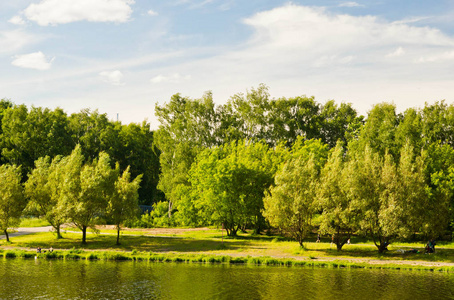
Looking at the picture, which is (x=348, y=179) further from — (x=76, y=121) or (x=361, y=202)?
(x=76, y=121)

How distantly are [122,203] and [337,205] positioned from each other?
3241 centimetres

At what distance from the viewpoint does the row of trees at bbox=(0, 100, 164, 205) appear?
121m

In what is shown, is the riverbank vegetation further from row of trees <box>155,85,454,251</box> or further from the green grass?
the green grass

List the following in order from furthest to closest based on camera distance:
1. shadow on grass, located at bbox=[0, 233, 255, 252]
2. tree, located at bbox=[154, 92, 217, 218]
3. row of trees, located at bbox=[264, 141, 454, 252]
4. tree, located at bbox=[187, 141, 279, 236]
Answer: tree, located at bbox=[154, 92, 217, 218] < tree, located at bbox=[187, 141, 279, 236] < shadow on grass, located at bbox=[0, 233, 255, 252] < row of trees, located at bbox=[264, 141, 454, 252]

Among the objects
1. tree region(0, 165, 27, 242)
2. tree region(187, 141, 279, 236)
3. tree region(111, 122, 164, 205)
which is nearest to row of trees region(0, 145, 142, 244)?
tree region(0, 165, 27, 242)

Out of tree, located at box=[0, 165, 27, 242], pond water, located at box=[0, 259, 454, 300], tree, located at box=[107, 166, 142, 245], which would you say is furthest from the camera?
tree, located at box=[0, 165, 27, 242]

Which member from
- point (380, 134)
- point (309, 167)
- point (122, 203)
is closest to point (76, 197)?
point (122, 203)

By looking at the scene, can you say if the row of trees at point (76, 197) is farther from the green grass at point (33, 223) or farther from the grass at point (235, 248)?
the green grass at point (33, 223)

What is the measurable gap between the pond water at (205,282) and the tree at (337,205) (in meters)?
10.7

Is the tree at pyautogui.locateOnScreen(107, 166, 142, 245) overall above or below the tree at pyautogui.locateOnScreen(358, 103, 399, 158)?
below

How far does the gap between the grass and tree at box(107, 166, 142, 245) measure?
14.3ft

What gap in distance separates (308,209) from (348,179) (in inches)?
282

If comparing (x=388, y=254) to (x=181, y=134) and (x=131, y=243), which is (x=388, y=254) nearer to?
(x=131, y=243)

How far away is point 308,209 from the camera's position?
65062mm
